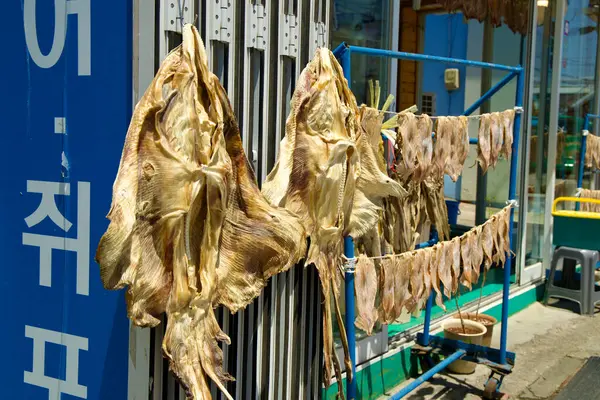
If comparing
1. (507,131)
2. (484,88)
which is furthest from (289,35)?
(484,88)

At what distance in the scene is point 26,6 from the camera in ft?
8.49

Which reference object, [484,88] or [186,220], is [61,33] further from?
[484,88]

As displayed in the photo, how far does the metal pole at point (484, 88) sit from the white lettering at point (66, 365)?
500 cm

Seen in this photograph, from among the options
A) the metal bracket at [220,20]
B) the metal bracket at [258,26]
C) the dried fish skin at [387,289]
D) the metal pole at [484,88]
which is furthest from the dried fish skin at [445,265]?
the metal pole at [484,88]

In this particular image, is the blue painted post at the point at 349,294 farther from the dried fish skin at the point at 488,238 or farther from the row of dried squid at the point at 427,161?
the dried fish skin at the point at 488,238

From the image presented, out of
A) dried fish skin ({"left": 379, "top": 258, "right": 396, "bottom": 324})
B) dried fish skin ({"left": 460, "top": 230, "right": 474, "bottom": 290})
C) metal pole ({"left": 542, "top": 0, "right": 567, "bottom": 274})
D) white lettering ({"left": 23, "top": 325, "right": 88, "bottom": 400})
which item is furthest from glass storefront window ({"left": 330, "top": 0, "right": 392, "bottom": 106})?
metal pole ({"left": 542, "top": 0, "right": 567, "bottom": 274})

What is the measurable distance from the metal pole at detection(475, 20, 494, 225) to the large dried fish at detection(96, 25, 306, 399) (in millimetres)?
4909

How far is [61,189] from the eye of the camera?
8.29 ft

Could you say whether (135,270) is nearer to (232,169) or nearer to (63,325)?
(232,169)

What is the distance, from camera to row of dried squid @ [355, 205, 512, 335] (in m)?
3.08

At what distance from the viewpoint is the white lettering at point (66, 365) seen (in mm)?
2561

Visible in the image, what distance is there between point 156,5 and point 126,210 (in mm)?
780

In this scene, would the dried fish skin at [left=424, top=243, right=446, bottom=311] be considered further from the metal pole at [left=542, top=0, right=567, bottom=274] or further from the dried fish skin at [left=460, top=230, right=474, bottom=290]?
the metal pole at [left=542, top=0, right=567, bottom=274]

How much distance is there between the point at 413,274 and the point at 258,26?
58.8 inches
